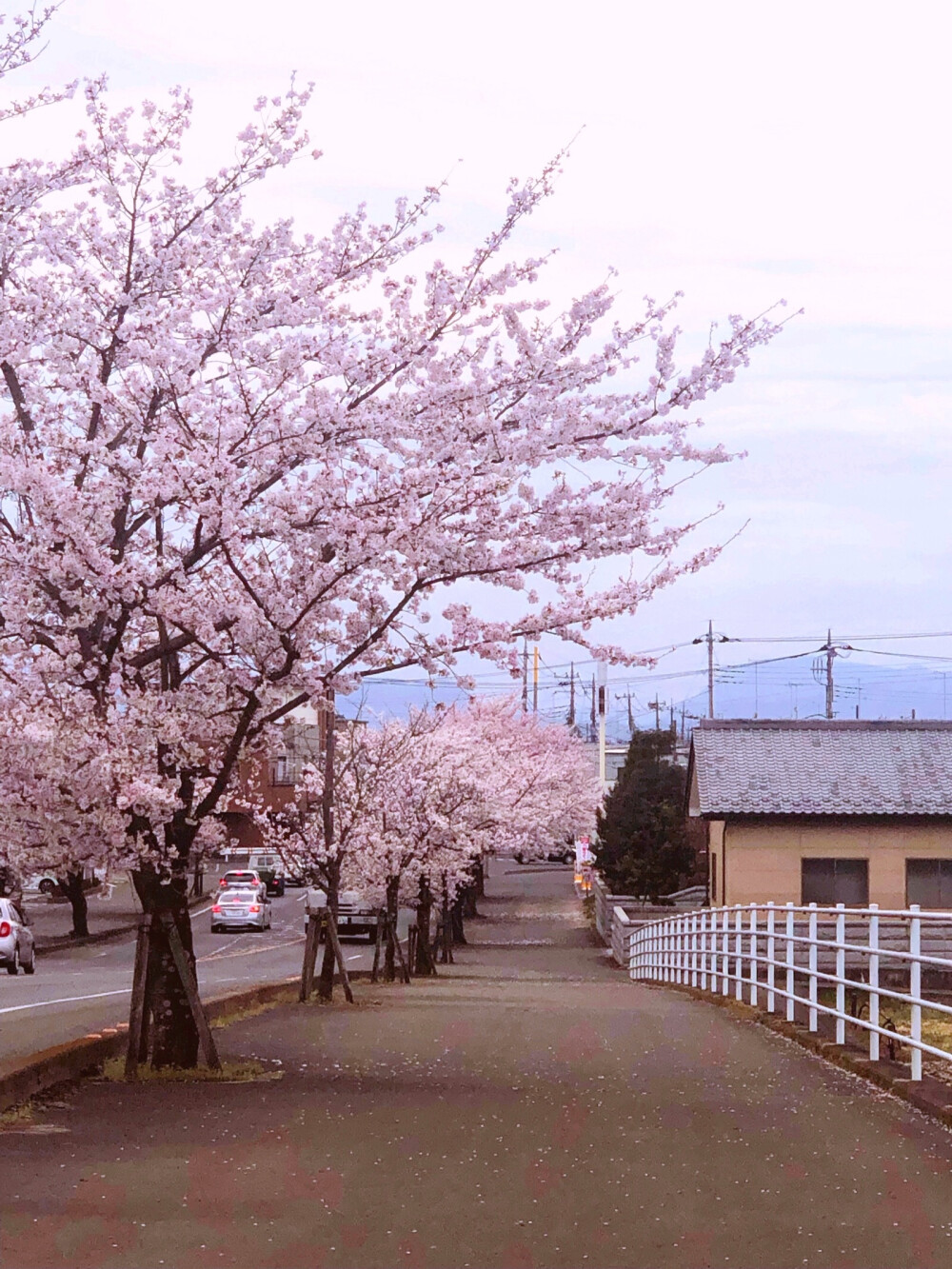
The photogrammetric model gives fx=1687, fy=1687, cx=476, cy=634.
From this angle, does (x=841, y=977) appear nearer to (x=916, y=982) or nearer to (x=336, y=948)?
(x=916, y=982)

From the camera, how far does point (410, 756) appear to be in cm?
4019

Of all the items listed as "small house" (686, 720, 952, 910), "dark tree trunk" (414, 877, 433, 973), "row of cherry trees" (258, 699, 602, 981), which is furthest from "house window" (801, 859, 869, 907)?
"dark tree trunk" (414, 877, 433, 973)

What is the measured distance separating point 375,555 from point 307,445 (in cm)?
90

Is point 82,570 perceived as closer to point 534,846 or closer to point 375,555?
point 375,555

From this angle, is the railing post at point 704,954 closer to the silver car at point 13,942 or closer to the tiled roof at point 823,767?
the tiled roof at point 823,767

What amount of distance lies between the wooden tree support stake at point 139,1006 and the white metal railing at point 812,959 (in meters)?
5.25

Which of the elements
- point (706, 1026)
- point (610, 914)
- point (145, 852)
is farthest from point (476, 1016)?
point (610, 914)

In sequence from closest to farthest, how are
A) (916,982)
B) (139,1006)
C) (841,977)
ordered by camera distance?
(916,982)
(139,1006)
(841,977)

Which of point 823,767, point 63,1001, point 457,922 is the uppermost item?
point 823,767

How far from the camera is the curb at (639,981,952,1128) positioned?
1010 centimetres

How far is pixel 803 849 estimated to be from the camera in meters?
40.3

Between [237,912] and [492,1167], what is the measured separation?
5293 centimetres

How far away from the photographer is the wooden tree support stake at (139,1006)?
1277 centimetres

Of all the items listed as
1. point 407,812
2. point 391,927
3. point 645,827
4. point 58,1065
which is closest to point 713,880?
point 407,812
